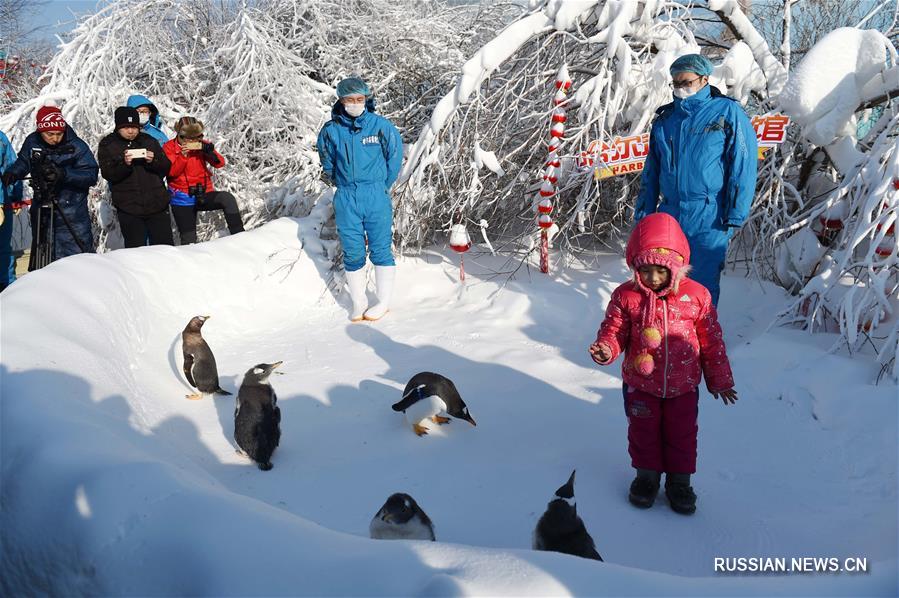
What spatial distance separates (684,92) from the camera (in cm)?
371

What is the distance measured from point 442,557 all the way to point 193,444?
83.4 inches

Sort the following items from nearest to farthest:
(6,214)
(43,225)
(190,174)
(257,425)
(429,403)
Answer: (257,425)
(429,403)
(43,225)
(6,214)
(190,174)

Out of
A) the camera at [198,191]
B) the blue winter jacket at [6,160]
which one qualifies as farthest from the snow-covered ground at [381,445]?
the blue winter jacket at [6,160]

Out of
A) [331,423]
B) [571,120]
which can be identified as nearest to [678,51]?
[571,120]

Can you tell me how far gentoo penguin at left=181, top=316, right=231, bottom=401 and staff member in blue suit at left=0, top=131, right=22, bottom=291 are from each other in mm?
3144

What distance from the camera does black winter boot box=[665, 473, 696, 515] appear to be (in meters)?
2.72

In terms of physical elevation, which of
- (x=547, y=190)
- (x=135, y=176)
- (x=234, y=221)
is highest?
(x=135, y=176)

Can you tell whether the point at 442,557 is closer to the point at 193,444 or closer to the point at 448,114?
the point at 193,444

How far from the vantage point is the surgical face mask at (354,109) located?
4.97 meters

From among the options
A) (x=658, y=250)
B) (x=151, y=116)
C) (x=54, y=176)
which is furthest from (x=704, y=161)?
(x=151, y=116)

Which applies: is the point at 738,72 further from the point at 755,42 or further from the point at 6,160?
the point at 6,160

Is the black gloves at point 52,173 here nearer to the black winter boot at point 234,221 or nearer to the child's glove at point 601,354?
the black winter boot at point 234,221

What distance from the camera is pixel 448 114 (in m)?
5.51

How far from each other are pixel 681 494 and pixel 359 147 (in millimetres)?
3481
